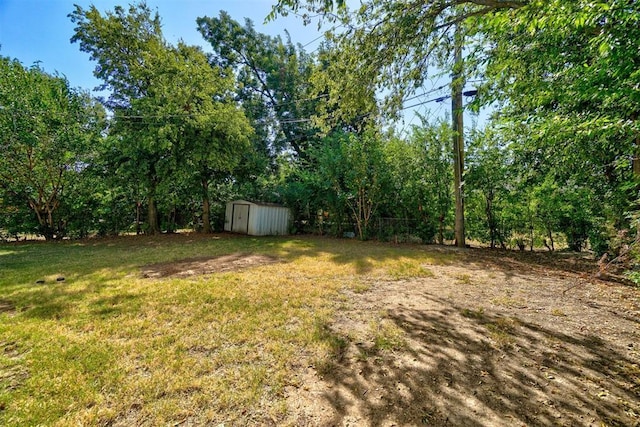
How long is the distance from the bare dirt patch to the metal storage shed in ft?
15.3

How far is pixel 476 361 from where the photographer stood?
91.5 inches

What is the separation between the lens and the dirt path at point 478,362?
5.75ft

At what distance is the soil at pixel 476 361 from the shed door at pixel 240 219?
8399 mm

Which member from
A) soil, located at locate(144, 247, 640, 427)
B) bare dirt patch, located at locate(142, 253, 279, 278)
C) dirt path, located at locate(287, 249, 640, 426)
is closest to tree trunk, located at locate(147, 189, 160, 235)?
bare dirt patch, located at locate(142, 253, 279, 278)

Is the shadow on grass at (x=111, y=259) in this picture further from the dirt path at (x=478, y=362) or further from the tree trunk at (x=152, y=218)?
the dirt path at (x=478, y=362)

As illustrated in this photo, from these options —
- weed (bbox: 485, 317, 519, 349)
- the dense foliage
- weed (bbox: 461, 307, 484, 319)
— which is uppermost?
the dense foliage

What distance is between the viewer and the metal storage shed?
1143 cm

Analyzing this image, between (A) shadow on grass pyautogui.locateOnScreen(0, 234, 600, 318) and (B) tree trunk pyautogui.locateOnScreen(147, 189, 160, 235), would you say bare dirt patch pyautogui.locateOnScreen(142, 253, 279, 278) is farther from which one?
(B) tree trunk pyautogui.locateOnScreen(147, 189, 160, 235)

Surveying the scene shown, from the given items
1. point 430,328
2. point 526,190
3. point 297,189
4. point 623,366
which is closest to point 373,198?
point 297,189

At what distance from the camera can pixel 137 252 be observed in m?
7.26

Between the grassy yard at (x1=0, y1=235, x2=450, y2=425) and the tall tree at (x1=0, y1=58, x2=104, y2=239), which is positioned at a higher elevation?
the tall tree at (x1=0, y1=58, x2=104, y2=239)

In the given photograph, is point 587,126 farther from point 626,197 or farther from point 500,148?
point 500,148

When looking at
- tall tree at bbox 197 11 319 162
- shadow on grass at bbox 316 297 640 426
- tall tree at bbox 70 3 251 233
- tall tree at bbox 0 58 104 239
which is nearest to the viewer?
shadow on grass at bbox 316 297 640 426

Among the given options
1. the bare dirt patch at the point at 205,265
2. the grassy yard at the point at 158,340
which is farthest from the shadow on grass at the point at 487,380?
the bare dirt patch at the point at 205,265
